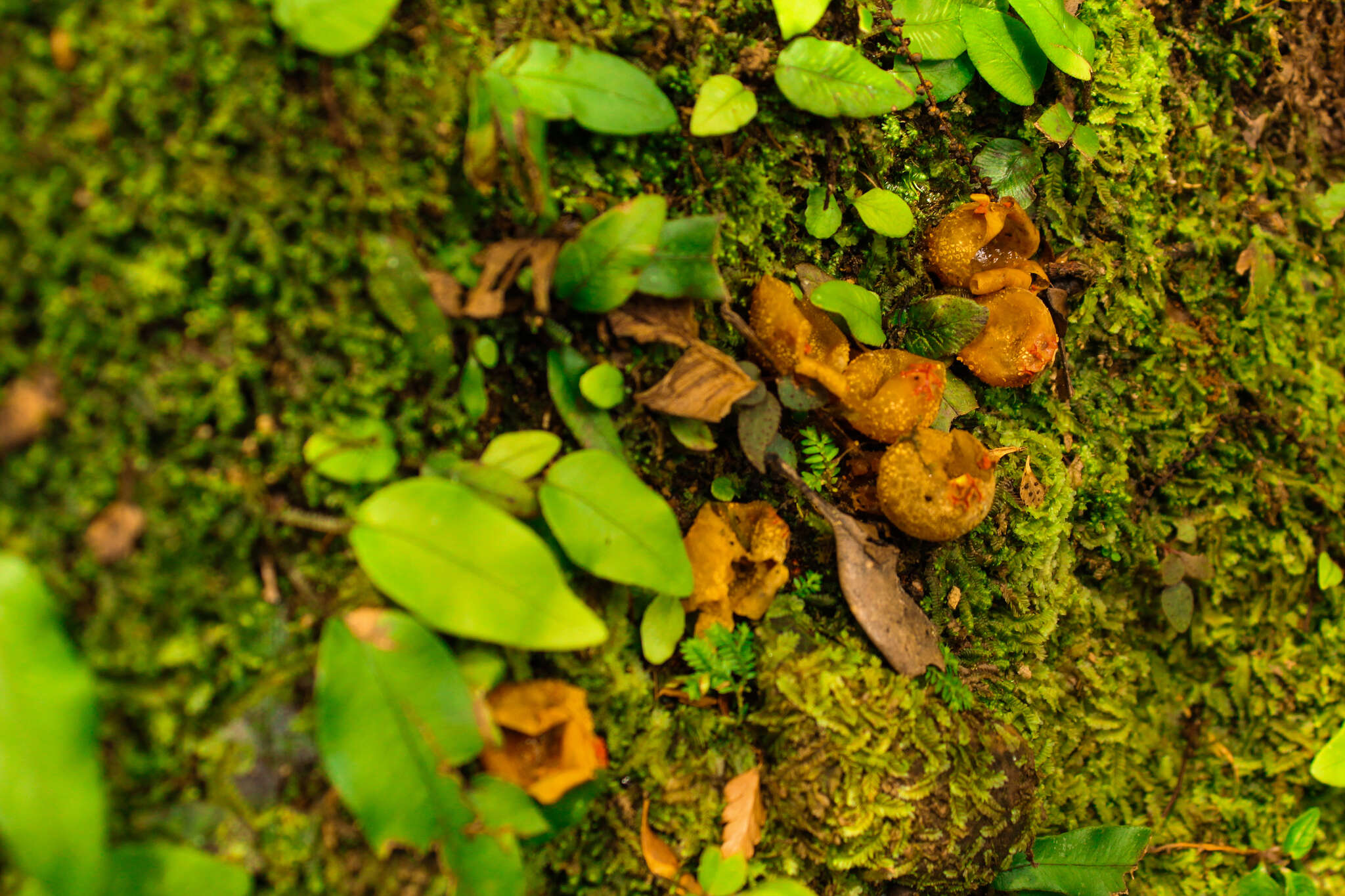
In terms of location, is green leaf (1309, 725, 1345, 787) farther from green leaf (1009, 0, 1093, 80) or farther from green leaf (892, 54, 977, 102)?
green leaf (892, 54, 977, 102)

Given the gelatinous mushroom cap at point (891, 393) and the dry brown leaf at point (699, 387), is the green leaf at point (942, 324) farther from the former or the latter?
the dry brown leaf at point (699, 387)

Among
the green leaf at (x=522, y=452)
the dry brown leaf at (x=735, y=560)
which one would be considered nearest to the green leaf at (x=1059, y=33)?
the dry brown leaf at (x=735, y=560)

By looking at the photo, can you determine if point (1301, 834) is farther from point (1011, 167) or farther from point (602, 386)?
point (602, 386)

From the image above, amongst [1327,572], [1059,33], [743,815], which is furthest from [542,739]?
[1327,572]

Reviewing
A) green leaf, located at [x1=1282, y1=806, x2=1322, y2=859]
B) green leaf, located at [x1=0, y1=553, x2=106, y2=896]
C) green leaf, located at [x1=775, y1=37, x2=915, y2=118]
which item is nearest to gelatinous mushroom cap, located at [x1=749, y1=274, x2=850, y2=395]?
green leaf, located at [x1=775, y1=37, x2=915, y2=118]

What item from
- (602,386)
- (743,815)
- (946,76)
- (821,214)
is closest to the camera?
(602,386)

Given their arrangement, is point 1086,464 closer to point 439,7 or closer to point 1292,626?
point 1292,626

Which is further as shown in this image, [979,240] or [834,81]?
[979,240]

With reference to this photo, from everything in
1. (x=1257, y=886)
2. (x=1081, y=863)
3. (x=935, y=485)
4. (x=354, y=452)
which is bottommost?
(x=1257, y=886)
